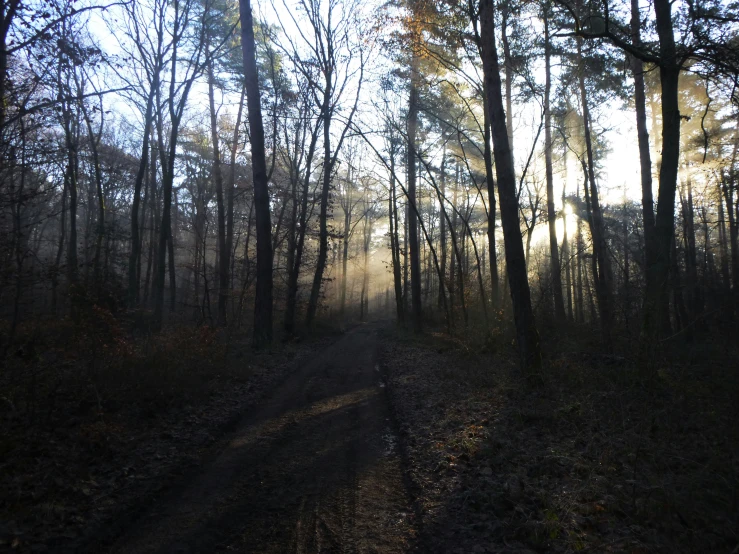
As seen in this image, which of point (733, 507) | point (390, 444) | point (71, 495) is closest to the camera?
point (733, 507)

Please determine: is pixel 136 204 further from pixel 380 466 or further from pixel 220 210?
pixel 380 466

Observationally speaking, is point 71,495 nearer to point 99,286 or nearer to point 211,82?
point 99,286

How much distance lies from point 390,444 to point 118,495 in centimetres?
322

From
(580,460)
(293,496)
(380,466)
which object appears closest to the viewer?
(293,496)

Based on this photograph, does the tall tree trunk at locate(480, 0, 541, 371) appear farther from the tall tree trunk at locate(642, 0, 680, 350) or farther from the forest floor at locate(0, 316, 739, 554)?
the tall tree trunk at locate(642, 0, 680, 350)

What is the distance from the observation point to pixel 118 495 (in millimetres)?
4332

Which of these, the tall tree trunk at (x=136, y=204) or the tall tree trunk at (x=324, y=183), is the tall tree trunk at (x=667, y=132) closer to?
the tall tree trunk at (x=324, y=183)

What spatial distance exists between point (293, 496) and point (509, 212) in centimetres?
641

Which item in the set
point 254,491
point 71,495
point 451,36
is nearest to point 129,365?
point 71,495

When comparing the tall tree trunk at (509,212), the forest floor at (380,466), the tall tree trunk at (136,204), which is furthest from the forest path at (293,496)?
the tall tree trunk at (136,204)

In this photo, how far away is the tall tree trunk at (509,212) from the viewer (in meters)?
8.23

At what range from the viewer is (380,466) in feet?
17.0

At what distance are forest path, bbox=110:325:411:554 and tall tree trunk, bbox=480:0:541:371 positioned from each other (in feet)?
10.1

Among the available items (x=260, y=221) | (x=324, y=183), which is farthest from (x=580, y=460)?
(x=324, y=183)
